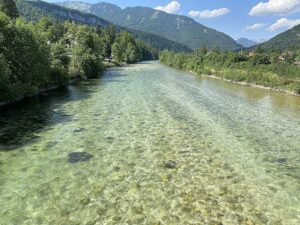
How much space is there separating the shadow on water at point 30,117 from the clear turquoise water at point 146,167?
104mm

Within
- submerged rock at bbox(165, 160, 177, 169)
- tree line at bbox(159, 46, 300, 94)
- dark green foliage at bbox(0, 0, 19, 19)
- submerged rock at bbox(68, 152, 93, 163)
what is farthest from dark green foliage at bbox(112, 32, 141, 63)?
submerged rock at bbox(165, 160, 177, 169)

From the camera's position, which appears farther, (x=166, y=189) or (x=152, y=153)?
(x=152, y=153)

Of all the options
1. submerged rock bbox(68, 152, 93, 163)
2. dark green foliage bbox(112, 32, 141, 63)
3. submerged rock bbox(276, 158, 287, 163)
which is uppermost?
submerged rock bbox(276, 158, 287, 163)

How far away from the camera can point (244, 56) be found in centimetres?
11381

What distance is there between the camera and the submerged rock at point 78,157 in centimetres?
2252

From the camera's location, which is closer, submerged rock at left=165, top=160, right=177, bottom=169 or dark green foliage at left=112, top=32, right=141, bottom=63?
submerged rock at left=165, top=160, right=177, bottom=169

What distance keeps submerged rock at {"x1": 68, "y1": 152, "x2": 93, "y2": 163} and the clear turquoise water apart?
0.44 meters

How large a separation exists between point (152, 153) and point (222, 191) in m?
7.34

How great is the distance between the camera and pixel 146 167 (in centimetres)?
2173

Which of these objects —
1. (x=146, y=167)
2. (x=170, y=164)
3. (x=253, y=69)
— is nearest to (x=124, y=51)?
(x=253, y=69)

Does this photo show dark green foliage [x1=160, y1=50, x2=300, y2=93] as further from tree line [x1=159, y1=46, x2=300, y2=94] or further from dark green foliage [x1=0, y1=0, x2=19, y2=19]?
dark green foliage [x1=0, y1=0, x2=19, y2=19]

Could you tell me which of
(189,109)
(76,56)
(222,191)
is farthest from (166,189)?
(76,56)

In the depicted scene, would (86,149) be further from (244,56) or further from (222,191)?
(244,56)

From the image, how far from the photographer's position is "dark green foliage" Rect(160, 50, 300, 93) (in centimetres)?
7488
